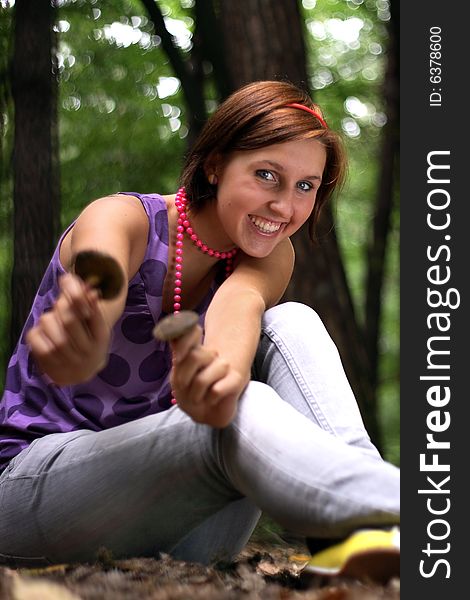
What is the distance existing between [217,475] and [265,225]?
0.72m

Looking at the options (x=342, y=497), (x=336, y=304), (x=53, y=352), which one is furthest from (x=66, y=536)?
(x=336, y=304)

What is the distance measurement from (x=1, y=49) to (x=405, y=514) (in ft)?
12.7

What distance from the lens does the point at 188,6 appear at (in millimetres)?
6988

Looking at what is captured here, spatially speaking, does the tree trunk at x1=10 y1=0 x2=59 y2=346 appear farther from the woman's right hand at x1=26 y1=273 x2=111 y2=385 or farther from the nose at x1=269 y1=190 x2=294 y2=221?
the woman's right hand at x1=26 y1=273 x2=111 y2=385

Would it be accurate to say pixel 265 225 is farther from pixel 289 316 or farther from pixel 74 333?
pixel 74 333

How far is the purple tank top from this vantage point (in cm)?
227

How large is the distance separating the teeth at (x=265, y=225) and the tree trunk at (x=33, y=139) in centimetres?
233

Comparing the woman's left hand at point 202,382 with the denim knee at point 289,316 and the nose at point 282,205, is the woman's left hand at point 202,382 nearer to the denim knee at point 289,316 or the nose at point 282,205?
the denim knee at point 289,316

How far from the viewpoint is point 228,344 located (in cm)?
204

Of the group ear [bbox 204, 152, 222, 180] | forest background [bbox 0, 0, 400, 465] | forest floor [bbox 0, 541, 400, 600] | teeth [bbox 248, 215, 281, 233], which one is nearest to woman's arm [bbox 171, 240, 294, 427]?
teeth [bbox 248, 215, 281, 233]

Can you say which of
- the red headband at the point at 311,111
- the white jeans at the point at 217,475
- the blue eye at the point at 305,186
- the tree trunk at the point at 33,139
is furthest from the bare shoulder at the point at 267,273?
the tree trunk at the point at 33,139

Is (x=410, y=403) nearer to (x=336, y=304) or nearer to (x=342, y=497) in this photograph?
(x=342, y=497)

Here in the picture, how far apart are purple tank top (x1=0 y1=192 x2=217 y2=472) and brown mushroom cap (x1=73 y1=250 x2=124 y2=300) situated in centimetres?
51

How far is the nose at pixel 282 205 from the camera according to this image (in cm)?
231
